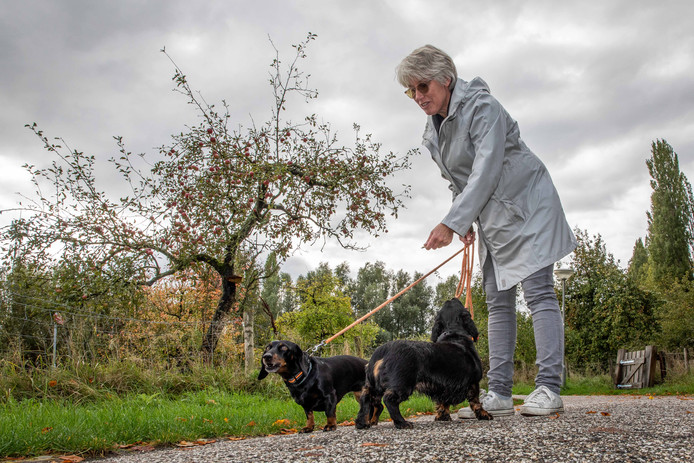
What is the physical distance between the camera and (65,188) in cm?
917

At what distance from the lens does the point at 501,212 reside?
3.33 metres

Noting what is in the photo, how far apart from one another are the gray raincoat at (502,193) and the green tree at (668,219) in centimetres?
3342

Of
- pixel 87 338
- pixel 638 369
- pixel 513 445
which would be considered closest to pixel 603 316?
pixel 638 369

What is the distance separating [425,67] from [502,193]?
0.98m

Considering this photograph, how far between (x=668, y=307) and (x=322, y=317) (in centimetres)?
1567

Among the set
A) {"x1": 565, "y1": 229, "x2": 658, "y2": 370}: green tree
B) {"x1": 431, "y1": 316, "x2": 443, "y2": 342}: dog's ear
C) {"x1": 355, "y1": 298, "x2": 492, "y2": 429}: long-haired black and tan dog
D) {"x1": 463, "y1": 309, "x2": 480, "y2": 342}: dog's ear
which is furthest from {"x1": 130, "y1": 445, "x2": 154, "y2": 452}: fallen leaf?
{"x1": 565, "y1": 229, "x2": 658, "y2": 370}: green tree

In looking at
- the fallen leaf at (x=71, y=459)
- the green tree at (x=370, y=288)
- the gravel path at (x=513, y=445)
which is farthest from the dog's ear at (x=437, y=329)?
the green tree at (x=370, y=288)

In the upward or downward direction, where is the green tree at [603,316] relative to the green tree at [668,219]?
downward

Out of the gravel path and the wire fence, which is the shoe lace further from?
the wire fence

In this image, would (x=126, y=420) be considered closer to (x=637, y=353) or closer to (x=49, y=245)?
(x=49, y=245)

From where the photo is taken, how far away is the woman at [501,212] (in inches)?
126

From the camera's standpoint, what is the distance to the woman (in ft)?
10.5

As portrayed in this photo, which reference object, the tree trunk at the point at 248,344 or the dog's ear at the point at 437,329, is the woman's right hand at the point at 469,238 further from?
the tree trunk at the point at 248,344

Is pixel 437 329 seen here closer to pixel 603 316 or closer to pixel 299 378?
pixel 299 378
